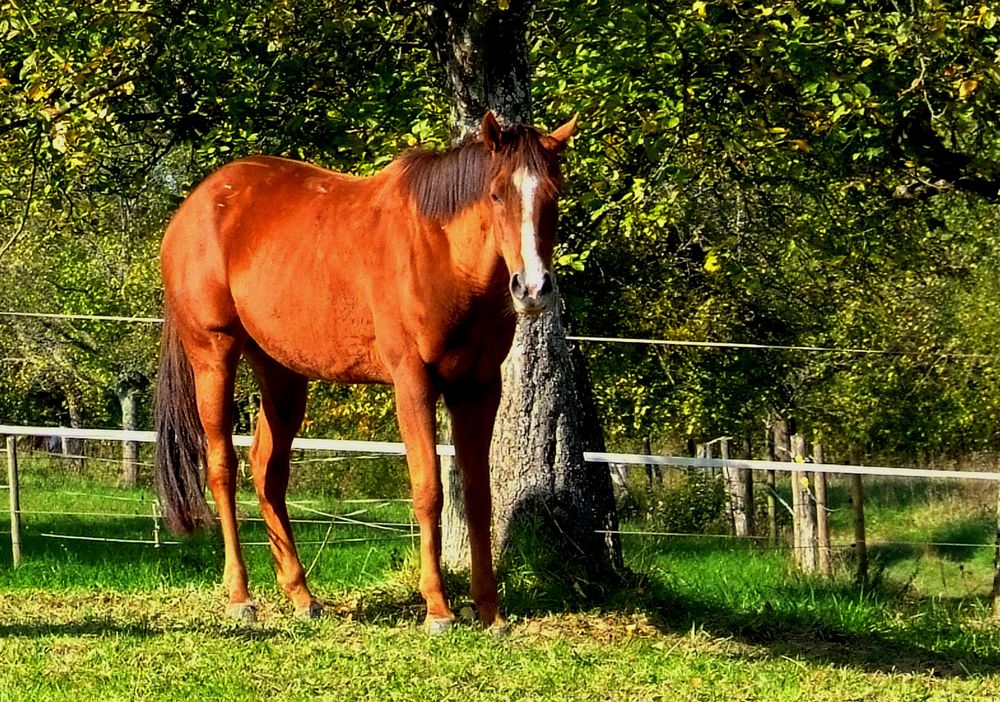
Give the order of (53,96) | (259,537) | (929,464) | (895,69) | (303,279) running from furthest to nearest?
(929,464) → (259,537) → (895,69) → (53,96) → (303,279)

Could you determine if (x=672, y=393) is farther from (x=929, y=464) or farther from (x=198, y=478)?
(x=198, y=478)

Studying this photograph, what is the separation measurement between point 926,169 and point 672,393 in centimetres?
561

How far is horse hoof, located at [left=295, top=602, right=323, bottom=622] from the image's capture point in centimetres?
677

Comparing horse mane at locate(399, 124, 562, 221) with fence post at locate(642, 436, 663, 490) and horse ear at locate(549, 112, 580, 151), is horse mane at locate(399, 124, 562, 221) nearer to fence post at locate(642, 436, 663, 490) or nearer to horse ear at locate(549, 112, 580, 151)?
horse ear at locate(549, 112, 580, 151)

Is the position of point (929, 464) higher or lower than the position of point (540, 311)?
lower

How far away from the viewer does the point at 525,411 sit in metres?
7.62

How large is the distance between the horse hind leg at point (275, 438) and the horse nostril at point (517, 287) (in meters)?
2.33

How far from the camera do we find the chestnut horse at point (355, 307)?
19.5 ft

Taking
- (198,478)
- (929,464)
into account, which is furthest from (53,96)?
(929,464)

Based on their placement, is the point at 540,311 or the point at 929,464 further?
the point at 929,464

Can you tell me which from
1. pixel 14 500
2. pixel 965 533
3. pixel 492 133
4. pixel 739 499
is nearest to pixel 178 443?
pixel 492 133

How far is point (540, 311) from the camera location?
533cm

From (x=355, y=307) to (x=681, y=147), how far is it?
285 centimetres

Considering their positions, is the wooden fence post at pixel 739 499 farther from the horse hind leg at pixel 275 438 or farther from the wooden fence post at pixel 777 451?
the horse hind leg at pixel 275 438
